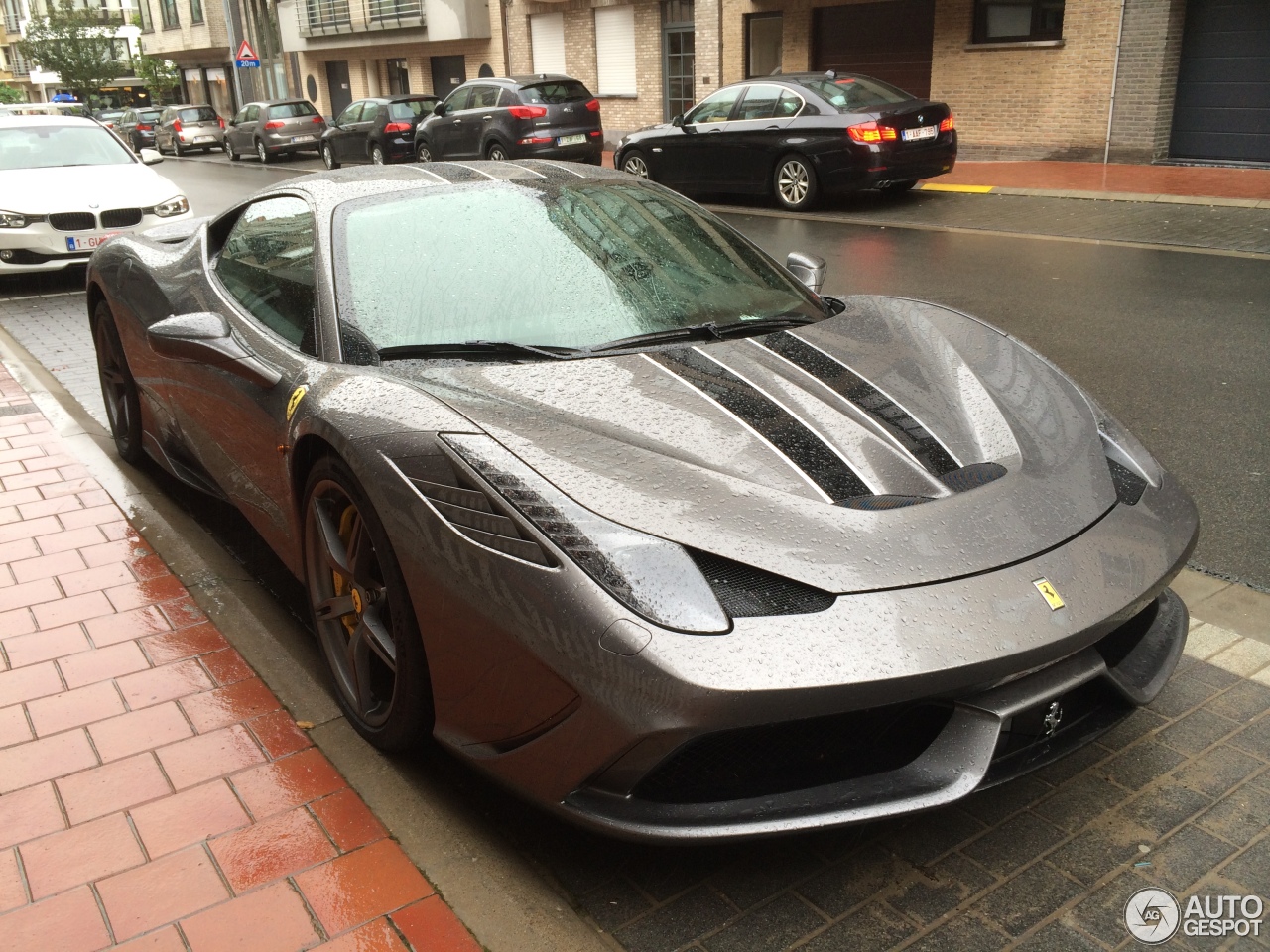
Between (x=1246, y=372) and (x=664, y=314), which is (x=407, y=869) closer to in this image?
(x=664, y=314)


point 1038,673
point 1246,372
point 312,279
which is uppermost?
point 312,279

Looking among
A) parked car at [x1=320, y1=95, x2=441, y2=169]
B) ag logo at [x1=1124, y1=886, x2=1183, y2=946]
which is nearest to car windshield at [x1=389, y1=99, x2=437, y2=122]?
parked car at [x1=320, y1=95, x2=441, y2=169]

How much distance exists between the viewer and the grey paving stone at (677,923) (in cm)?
228

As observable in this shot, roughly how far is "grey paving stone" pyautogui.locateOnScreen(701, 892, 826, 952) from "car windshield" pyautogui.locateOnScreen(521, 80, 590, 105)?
18.6 meters

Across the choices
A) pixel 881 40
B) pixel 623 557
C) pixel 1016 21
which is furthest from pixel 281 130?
pixel 623 557

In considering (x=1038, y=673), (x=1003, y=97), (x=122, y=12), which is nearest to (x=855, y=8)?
(x=1003, y=97)

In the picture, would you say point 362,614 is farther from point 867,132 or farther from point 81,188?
point 867,132

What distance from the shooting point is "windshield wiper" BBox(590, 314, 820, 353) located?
3.10m

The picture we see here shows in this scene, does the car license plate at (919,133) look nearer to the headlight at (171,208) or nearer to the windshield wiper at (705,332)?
the headlight at (171,208)

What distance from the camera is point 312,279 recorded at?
10.9 ft

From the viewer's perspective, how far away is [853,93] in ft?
45.9

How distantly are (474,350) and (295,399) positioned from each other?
52 cm

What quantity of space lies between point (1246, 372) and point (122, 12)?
220ft

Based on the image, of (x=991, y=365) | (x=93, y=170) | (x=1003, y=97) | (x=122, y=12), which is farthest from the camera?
(x=122, y=12)
